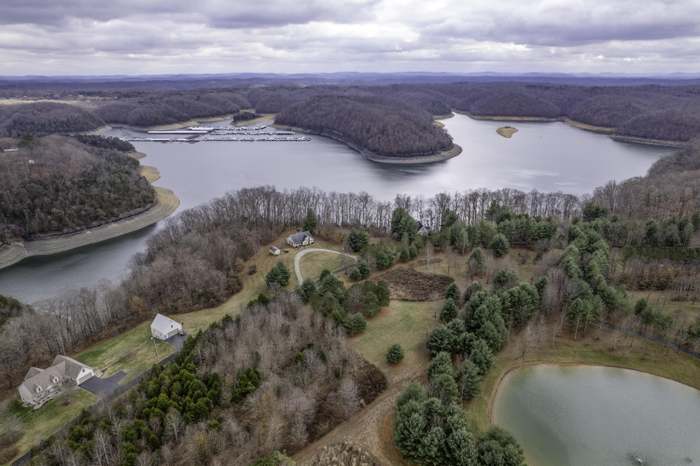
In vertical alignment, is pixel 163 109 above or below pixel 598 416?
above

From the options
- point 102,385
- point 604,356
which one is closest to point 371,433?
point 102,385

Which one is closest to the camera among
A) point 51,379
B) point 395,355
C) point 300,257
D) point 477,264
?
point 51,379

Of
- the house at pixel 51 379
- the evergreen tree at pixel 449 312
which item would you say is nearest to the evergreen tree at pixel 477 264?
the evergreen tree at pixel 449 312

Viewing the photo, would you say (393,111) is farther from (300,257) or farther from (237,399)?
(237,399)

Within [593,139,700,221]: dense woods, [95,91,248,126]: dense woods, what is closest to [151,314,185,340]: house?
[593,139,700,221]: dense woods

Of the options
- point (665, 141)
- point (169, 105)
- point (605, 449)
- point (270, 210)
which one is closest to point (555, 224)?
point (605, 449)

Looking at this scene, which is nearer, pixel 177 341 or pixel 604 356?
pixel 604 356

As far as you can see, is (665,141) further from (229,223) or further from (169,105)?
(169,105)
